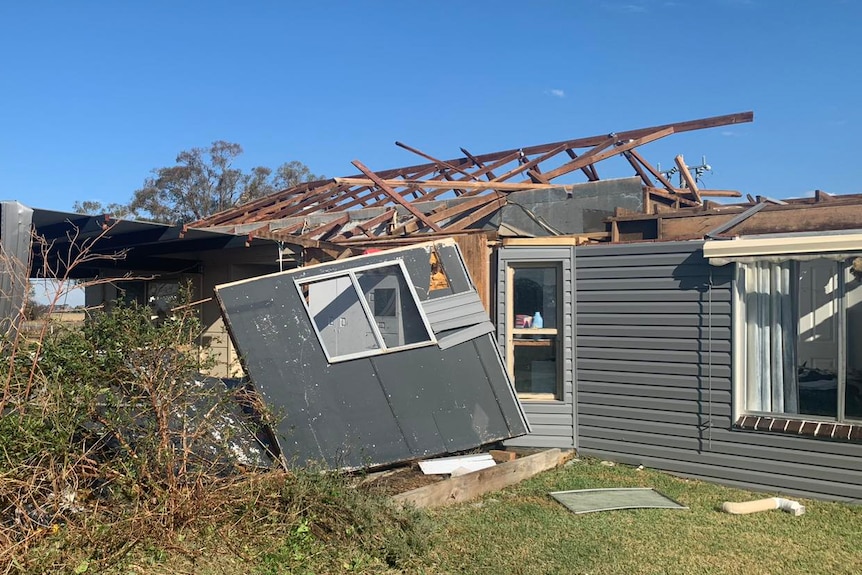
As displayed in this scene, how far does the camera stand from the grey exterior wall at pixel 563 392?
8.23 metres

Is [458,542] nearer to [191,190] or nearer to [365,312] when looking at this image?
[365,312]

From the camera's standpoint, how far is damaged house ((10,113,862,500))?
21.5ft

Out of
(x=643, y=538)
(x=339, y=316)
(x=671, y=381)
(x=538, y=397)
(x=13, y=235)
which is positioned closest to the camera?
(x=643, y=538)

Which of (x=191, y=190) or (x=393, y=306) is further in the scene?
(x=191, y=190)

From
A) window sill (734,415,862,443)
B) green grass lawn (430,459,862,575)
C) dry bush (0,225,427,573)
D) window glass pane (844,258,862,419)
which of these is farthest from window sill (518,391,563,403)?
dry bush (0,225,427,573)

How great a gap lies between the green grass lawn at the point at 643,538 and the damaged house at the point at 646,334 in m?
0.76

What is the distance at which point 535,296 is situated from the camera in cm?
853

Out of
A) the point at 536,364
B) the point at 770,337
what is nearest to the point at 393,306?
the point at 536,364

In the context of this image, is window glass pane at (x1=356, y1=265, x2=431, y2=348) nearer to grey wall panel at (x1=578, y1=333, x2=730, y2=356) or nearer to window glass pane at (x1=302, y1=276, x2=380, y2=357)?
window glass pane at (x1=302, y1=276, x2=380, y2=357)

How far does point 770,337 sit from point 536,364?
2.77 metres

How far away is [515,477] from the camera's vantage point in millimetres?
7027

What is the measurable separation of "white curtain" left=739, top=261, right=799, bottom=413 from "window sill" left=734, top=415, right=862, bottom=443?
0.15 metres

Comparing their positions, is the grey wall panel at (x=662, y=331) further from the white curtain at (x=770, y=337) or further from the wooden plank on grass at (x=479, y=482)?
the wooden plank on grass at (x=479, y=482)

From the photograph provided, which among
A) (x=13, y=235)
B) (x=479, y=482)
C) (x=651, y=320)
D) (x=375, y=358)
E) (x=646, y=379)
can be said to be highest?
(x=13, y=235)
